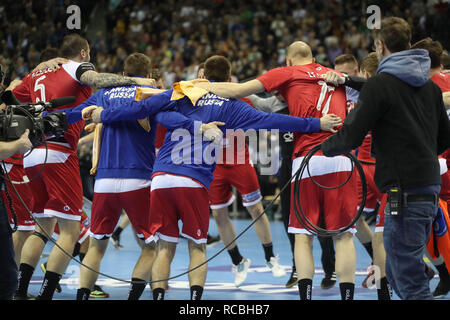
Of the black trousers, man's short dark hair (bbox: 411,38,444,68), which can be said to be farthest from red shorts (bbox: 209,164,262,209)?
the black trousers

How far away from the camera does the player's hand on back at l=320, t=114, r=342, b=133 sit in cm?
490

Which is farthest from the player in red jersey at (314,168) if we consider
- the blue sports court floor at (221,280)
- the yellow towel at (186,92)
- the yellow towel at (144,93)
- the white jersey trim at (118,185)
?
the blue sports court floor at (221,280)

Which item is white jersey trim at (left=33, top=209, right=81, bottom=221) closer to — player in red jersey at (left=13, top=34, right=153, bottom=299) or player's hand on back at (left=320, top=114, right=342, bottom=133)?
player in red jersey at (left=13, top=34, right=153, bottom=299)

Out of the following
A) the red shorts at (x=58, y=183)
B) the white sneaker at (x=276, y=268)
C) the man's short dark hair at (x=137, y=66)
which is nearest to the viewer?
the man's short dark hair at (x=137, y=66)

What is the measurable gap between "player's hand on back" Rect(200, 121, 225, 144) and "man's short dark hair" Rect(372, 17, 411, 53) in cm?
152

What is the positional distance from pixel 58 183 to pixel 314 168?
7.70 ft

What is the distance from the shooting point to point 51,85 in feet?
19.1

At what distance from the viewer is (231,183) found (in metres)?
7.14

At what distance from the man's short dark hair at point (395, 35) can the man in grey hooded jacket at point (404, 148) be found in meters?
0.10

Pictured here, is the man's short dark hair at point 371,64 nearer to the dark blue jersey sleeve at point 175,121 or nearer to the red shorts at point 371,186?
the red shorts at point 371,186

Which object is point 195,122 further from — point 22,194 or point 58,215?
point 22,194

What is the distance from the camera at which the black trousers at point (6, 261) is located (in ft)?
12.5

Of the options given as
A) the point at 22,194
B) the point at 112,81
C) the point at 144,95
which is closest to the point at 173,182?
the point at 144,95
